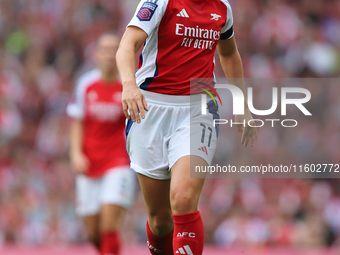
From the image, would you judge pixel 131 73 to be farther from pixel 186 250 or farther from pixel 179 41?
pixel 186 250

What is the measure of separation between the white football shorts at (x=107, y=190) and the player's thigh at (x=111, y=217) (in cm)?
5

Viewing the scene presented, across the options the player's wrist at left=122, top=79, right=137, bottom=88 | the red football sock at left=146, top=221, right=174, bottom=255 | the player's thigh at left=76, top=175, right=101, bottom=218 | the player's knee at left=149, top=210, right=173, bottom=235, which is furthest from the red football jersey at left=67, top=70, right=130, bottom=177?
the player's wrist at left=122, top=79, right=137, bottom=88

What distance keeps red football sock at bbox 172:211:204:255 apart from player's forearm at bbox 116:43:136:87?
1039 millimetres

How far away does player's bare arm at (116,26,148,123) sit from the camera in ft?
12.1

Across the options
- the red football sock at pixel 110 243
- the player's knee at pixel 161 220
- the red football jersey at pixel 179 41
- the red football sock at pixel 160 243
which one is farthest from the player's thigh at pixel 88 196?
the red football jersey at pixel 179 41

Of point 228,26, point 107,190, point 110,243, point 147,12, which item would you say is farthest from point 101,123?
point 147,12

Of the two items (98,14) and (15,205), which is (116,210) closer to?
(15,205)

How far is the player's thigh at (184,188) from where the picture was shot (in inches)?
156

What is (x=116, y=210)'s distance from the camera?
638 cm

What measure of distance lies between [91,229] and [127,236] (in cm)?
339

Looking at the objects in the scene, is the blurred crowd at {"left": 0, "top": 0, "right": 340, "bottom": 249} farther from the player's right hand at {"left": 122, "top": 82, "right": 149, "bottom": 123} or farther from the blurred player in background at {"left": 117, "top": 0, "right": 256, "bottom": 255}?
the player's right hand at {"left": 122, "top": 82, "right": 149, "bottom": 123}

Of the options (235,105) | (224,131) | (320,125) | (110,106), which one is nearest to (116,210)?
(110,106)

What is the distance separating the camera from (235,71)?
4.77 metres

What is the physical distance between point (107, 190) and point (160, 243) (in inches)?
71.9
